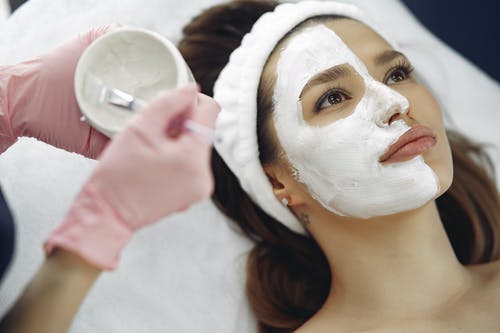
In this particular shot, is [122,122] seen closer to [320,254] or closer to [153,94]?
[153,94]

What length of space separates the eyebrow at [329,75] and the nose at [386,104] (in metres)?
0.05

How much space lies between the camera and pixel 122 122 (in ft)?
3.39

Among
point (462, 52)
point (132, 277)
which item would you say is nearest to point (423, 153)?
point (132, 277)

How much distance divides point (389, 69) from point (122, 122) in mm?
565

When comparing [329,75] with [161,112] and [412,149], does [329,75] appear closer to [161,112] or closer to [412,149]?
[412,149]

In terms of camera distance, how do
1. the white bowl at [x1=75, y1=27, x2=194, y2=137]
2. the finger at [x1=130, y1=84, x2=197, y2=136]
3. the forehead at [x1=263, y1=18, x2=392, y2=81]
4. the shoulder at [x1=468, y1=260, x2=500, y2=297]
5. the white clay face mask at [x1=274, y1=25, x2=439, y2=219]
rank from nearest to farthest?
1. the finger at [x1=130, y1=84, x2=197, y2=136]
2. the white bowl at [x1=75, y1=27, x2=194, y2=137]
3. the white clay face mask at [x1=274, y1=25, x2=439, y2=219]
4. the forehead at [x1=263, y1=18, x2=392, y2=81]
5. the shoulder at [x1=468, y1=260, x2=500, y2=297]

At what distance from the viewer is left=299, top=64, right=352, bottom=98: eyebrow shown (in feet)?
3.99

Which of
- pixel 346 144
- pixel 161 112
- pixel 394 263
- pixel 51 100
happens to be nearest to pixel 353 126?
pixel 346 144

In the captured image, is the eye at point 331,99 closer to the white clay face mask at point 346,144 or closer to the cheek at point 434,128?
the white clay face mask at point 346,144

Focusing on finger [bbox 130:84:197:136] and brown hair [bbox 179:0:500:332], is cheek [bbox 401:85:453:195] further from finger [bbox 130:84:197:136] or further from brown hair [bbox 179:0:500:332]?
finger [bbox 130:84:197:136]

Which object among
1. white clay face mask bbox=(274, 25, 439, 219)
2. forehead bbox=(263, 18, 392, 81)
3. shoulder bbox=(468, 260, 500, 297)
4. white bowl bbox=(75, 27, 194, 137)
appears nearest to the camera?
white bowl bbox=(75, 27, 194, 137)

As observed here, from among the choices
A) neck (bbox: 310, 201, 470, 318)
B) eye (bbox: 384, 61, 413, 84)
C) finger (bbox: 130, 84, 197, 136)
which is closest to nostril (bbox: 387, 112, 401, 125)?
eye (bbox: 384, 61, 413, 84)

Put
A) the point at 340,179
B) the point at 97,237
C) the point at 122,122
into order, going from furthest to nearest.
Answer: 1. the point at 340,179
2. the point at 122,122
3. the point at 97,237

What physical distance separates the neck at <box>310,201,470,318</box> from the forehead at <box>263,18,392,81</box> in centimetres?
34
